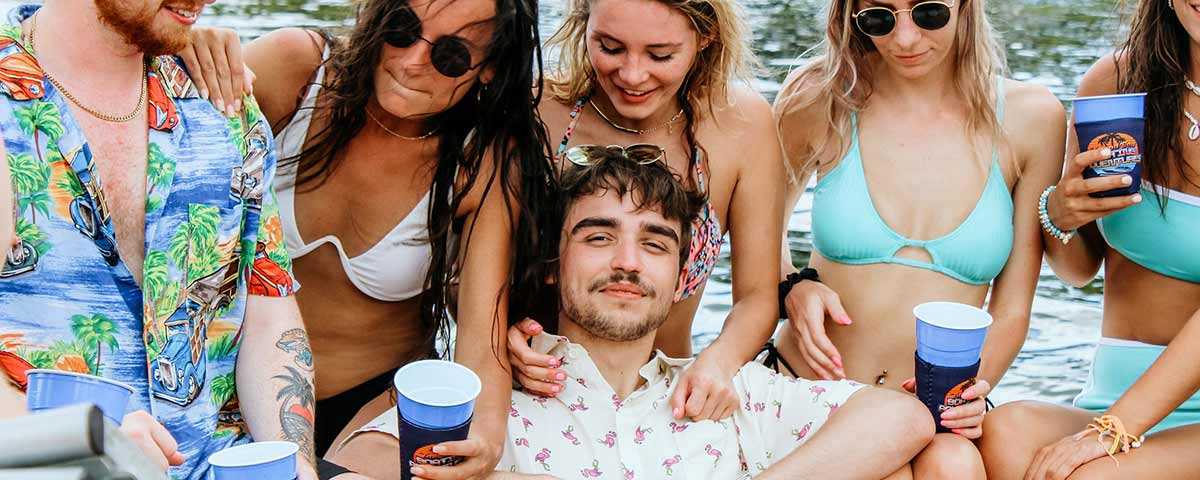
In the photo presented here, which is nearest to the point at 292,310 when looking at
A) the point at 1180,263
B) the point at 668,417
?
the point at 668,417

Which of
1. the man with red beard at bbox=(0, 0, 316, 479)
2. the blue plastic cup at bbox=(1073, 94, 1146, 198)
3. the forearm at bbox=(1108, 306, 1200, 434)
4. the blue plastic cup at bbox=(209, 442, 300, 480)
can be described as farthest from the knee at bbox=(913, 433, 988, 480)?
the blue plastic cup at bbox=(209, 442, 300, 480)

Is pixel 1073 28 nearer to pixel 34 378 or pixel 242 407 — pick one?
pixel 242 407

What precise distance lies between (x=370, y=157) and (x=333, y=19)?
29.5ft

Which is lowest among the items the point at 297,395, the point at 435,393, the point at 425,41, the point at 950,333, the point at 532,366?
the point at 532,366

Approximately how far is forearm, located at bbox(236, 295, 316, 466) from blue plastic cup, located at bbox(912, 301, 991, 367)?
155 centimetres

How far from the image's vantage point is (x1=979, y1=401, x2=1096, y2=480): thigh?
363 centimetres

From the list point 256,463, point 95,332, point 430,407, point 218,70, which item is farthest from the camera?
point 218,70

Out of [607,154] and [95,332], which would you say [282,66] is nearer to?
[607,154]

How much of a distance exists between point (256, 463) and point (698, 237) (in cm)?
181

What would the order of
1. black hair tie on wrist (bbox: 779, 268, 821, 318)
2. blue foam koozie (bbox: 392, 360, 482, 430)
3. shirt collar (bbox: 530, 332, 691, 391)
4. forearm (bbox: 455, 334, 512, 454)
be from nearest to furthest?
1. blue foam koozie (bbox: 392, 360, 482, 430)
2. forearm (bbox: 455, 334, 512, 454)
3. shirt collar (bbox: 530, 332, 691, 391)
4. black hair tie on wrist (bbox: 779, 268, 821, 318)

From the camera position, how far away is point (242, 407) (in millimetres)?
3328

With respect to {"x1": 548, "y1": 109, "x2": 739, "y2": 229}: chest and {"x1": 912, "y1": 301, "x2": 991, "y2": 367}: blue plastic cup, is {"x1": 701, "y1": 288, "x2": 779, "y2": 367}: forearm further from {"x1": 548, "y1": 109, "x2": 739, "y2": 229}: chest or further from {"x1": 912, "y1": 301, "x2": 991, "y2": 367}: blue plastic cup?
{"x1": 912, "y1": 301, "x2": 991, "y2": 367}: blue plastic cup

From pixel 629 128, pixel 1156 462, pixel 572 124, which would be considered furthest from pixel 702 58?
pixel 1156 462

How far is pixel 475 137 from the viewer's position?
3775mm
